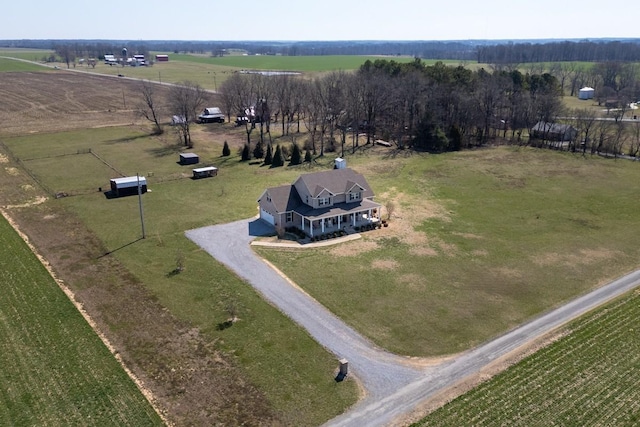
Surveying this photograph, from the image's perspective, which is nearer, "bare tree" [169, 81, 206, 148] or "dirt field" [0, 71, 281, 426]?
"dirt field" [0, 71, 281, 426]

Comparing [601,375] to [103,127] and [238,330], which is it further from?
[103,127]

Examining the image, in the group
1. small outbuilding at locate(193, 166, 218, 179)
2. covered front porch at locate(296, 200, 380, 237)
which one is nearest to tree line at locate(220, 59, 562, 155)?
small outbuilding at locate(193, 166, 218, 179)

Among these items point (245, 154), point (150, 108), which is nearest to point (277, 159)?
point (245, 154)

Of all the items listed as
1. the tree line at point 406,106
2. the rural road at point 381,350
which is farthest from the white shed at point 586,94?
the rural road at point 381,350

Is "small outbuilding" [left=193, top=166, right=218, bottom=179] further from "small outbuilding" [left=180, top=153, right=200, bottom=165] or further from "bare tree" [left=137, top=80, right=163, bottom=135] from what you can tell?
"bare tree" [left=137, top=80, right=163, bottom=135]

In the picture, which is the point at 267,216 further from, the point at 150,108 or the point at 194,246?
the point at 150,108

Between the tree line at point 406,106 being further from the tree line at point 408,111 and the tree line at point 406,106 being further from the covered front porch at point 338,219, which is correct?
the covered front porch at point 338,219

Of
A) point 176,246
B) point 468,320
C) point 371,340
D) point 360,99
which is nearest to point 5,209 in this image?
point 176,246
